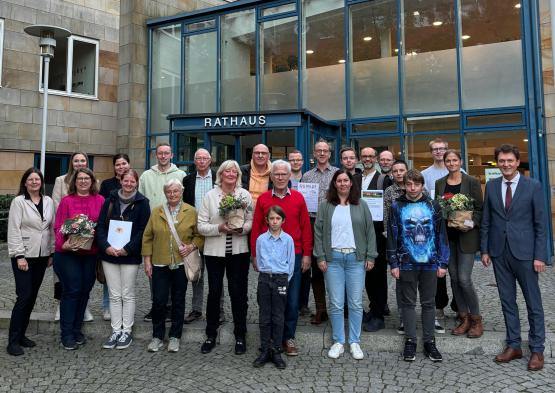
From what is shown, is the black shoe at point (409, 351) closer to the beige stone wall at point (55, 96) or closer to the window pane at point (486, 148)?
the window pane at point (486, 148)

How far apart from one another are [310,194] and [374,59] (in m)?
7.75

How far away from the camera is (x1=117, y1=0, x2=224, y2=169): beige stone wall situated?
14.9 metres

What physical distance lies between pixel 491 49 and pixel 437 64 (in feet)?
4.01

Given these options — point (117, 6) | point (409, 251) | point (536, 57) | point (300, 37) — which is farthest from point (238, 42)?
point (409, 251)

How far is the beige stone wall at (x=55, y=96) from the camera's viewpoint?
44.8 ft

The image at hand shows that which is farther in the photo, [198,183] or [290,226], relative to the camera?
[198,183]

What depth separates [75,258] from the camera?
509 centimetres

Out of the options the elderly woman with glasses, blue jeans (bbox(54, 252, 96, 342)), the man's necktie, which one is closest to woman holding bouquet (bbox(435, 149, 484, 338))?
the man's necktie

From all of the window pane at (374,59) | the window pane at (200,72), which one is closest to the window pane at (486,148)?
the window pane at (374,59)

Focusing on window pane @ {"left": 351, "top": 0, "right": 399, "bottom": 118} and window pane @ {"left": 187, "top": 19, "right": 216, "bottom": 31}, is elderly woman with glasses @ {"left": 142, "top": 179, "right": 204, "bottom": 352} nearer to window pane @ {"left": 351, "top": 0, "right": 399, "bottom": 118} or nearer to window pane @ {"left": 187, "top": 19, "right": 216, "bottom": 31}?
window pane @ {"left": 351, "top": 0, "right": 399, "bottom": 118}

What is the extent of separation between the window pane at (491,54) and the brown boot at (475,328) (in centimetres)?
705

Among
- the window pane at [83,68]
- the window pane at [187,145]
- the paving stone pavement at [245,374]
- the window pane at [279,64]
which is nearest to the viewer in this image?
the paving stone pavement at [245,374]

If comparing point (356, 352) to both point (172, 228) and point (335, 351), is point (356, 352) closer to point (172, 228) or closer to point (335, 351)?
point (335, 351)

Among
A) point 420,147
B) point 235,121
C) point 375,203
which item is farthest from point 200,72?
point 375,203
